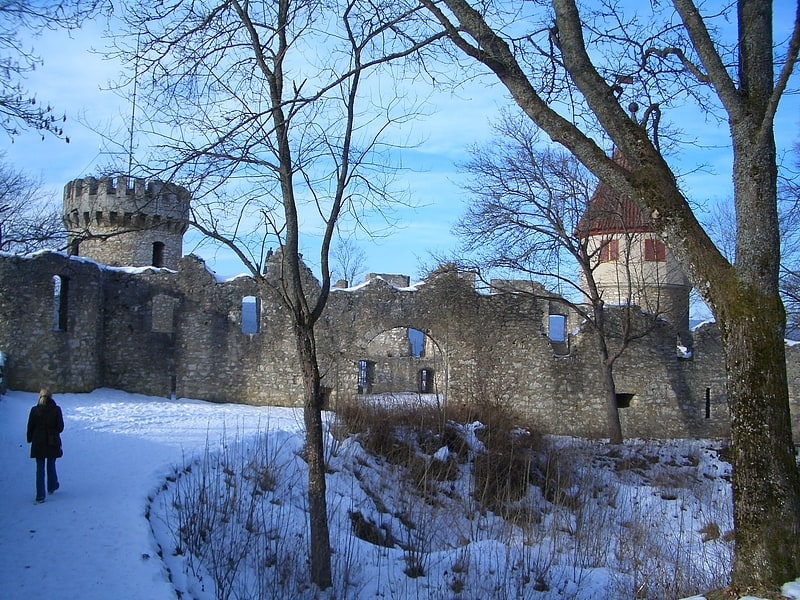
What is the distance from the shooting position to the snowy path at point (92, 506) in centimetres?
606

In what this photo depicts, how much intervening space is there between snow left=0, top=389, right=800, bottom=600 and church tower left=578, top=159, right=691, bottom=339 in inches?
259

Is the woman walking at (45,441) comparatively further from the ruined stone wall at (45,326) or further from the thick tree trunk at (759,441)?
the ruined stone wall at (45,326)

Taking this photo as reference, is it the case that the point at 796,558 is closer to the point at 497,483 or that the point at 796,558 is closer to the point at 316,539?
the point at 316,539

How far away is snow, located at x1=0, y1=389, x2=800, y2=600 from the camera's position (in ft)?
20.7

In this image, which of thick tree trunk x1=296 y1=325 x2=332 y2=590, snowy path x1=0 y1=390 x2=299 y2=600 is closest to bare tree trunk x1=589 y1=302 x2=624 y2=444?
snowy path x1=0 y1=390 x2=299 y2=600

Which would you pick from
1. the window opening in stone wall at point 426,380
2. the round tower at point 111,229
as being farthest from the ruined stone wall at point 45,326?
the window opening in stone wall at point 426,380

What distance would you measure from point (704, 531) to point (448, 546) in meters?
3.92

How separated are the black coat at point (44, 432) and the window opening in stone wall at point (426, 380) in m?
19.0

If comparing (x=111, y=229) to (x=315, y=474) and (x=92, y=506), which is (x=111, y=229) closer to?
(x=92, y=506)

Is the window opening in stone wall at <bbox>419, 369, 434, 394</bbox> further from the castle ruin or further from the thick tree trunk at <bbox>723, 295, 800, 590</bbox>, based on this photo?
the thick tree trunk at <bbox>723, 295, 800, 590</bbox>

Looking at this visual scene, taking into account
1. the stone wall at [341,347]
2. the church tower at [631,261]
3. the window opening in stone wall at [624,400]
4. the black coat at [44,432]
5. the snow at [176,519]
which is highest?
the church tower at [631,261]

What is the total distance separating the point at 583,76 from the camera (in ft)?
17.8

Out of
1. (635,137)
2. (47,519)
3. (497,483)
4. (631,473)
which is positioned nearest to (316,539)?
(47,519)

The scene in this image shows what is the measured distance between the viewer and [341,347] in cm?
1820
